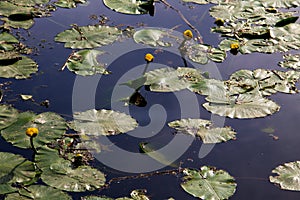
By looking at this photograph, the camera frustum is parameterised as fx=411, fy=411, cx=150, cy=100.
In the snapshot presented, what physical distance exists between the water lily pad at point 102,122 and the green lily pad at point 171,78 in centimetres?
39

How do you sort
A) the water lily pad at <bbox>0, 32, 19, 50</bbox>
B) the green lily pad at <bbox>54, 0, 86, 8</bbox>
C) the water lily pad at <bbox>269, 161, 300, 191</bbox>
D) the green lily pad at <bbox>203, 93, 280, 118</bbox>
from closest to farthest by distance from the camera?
the water lily pad at <bbox>269, 161, 300, 191</bbox>, the green lily pad at <bbox>203, 93, 280, 118</bbox>, the water lily pad at <bbox>0, 32, 19, 50</bbox>, the green lily pad at <bbox>54, 0, 86, 8</bbox>

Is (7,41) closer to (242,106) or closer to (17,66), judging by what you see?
(17,66)

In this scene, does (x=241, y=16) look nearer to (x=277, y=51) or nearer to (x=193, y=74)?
(x=277, y=51)

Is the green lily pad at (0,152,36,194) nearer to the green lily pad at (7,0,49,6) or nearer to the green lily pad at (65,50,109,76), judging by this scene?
the green lily pad at (65,50,109,76)

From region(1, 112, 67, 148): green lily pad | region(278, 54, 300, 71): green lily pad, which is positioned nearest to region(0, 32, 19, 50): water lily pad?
region(1, 112, 67, 148): green lily pad

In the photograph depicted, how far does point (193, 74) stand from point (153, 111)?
19.1 inches

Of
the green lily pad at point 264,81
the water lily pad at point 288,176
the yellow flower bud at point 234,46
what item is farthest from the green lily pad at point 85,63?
the water lily pad at point 288,176

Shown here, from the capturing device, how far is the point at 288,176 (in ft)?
7.64

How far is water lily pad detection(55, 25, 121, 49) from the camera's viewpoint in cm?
328

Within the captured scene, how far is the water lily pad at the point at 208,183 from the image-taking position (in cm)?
217

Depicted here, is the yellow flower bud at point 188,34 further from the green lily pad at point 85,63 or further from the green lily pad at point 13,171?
the green lily pad at point 13,171

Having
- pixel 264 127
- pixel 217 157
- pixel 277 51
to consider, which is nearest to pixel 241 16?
pixel 277 51

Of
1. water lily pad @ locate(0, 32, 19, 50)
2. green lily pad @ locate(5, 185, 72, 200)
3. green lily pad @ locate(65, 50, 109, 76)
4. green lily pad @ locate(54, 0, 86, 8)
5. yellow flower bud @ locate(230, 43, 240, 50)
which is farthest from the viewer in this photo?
green lily pad @ locate(54, 0, 86, 8)

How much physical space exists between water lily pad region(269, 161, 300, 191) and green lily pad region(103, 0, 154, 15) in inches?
79.9
